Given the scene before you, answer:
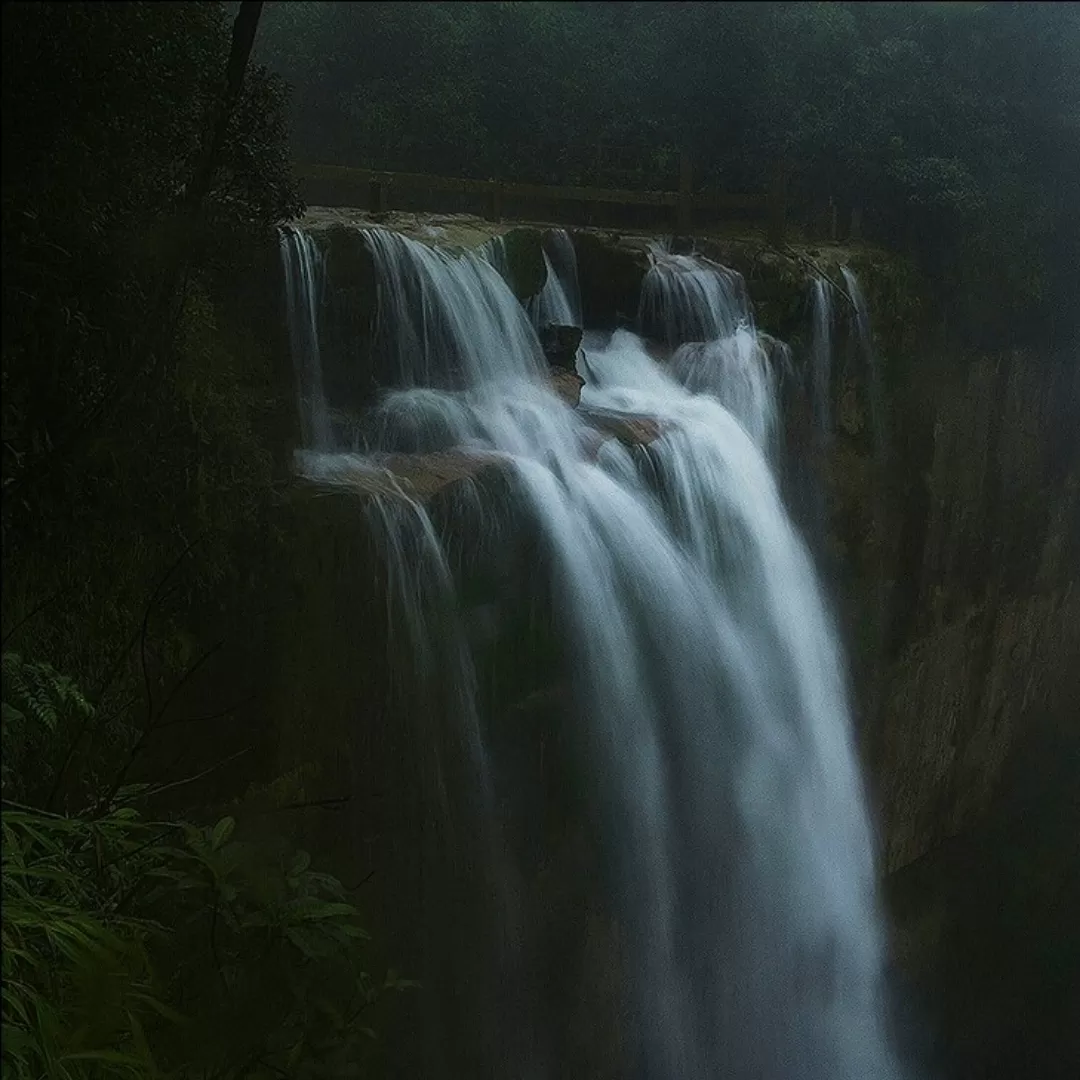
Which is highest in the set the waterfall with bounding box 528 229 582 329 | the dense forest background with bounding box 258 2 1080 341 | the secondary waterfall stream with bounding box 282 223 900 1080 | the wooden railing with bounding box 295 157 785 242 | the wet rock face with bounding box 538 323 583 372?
the dense forest background with bounding box 258 2 1080 341

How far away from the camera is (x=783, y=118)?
45.5ft

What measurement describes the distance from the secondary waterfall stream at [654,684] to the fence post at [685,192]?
3.29 metres

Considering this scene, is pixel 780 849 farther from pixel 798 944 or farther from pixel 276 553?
pixel 276 553

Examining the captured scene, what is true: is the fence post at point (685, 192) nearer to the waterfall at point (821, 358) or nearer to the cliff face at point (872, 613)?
the cliff face at point (872, 613)

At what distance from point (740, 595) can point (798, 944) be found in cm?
321

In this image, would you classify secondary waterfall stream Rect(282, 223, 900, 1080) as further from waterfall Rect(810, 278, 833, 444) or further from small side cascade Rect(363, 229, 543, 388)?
waterfall Rect(810, 278, 833, 444)

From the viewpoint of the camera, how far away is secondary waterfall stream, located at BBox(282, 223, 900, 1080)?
793 centimetres

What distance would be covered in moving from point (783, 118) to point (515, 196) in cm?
355

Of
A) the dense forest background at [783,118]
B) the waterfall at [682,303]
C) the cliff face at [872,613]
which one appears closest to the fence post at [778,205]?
the dense forest background at [783,118]

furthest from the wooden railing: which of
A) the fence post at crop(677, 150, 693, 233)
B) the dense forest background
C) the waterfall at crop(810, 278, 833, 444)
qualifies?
the waterfall at crop(810, 278, 833, 444)

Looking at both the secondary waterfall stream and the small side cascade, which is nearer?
the secondary waterfall stream

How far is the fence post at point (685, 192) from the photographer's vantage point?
14.1m

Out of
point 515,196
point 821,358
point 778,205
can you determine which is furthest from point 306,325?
point 778,205

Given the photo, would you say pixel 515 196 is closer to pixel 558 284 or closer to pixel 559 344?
pixel 558 284
